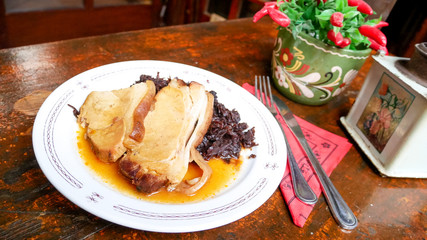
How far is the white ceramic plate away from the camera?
941mm

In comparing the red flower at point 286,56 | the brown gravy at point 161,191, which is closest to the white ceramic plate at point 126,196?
the brown gravy at point 161,191

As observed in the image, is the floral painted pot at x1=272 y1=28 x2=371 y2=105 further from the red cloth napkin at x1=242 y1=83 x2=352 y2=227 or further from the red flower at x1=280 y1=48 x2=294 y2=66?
the red cloth napkin at x1=242 y1=83 x2=352 y2=227

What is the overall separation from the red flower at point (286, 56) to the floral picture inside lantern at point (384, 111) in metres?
0.51

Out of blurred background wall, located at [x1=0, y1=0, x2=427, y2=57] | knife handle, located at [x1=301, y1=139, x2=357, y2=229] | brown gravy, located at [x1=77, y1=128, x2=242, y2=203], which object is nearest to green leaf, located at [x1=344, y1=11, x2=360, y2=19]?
knife handle, located at [x1=301, y1=139, x2=357, y2=229]

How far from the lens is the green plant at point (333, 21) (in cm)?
156

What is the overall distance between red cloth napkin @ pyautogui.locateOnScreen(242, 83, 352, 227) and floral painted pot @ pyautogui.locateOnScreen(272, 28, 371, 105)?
0.19 metres

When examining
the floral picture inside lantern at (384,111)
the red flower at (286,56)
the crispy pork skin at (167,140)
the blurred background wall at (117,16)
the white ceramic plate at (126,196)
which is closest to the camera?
the white ceramic plate at (126,196)

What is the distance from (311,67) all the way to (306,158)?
1.84ft

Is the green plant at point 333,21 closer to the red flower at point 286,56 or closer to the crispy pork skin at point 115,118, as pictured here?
the red flower at point 286,56

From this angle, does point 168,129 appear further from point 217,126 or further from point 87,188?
point 87,188

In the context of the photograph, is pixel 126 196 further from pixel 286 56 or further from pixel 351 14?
pixel 351 14

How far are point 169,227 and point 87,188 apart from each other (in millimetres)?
324

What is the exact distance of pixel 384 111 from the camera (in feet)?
5.24

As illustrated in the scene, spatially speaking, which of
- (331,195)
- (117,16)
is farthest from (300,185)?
(117,16)
